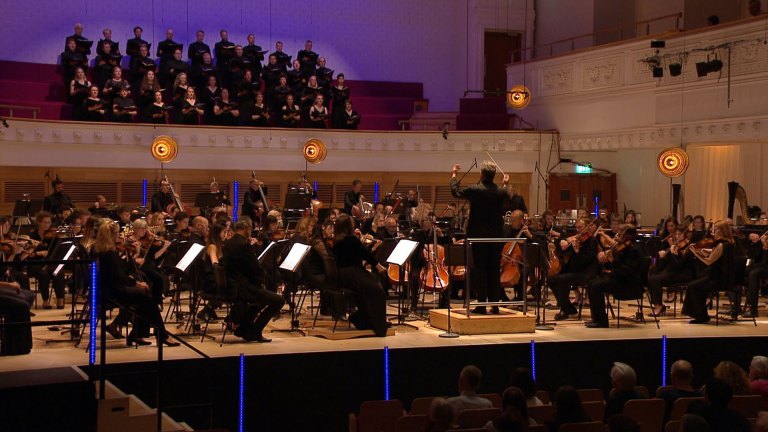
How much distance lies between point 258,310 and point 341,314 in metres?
1.20

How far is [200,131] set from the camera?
17234 millimetres

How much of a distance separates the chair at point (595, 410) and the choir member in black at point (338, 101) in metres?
12.7

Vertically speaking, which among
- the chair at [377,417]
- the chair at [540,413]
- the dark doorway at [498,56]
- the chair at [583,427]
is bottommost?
the chair at [377,417]

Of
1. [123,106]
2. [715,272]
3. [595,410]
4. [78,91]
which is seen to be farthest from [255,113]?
[595,410]

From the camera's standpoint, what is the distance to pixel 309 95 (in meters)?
18.0

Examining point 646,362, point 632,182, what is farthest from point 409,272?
point 632,182

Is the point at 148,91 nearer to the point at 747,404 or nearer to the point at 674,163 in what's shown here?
the point at 674,163

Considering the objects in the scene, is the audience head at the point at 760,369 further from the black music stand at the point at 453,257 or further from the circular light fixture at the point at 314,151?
the circular light fixture at the point at 314,151

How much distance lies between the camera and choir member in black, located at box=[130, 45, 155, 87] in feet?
56.0

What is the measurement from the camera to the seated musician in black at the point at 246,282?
8875 mm

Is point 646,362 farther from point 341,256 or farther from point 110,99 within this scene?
point 110,99

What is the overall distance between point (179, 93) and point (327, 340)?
30.1ft

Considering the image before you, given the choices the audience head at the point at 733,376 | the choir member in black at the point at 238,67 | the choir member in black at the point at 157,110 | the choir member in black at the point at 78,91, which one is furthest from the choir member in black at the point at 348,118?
the audience head at the point at 733,376

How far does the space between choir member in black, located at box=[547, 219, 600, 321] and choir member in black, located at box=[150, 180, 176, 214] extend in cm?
700
